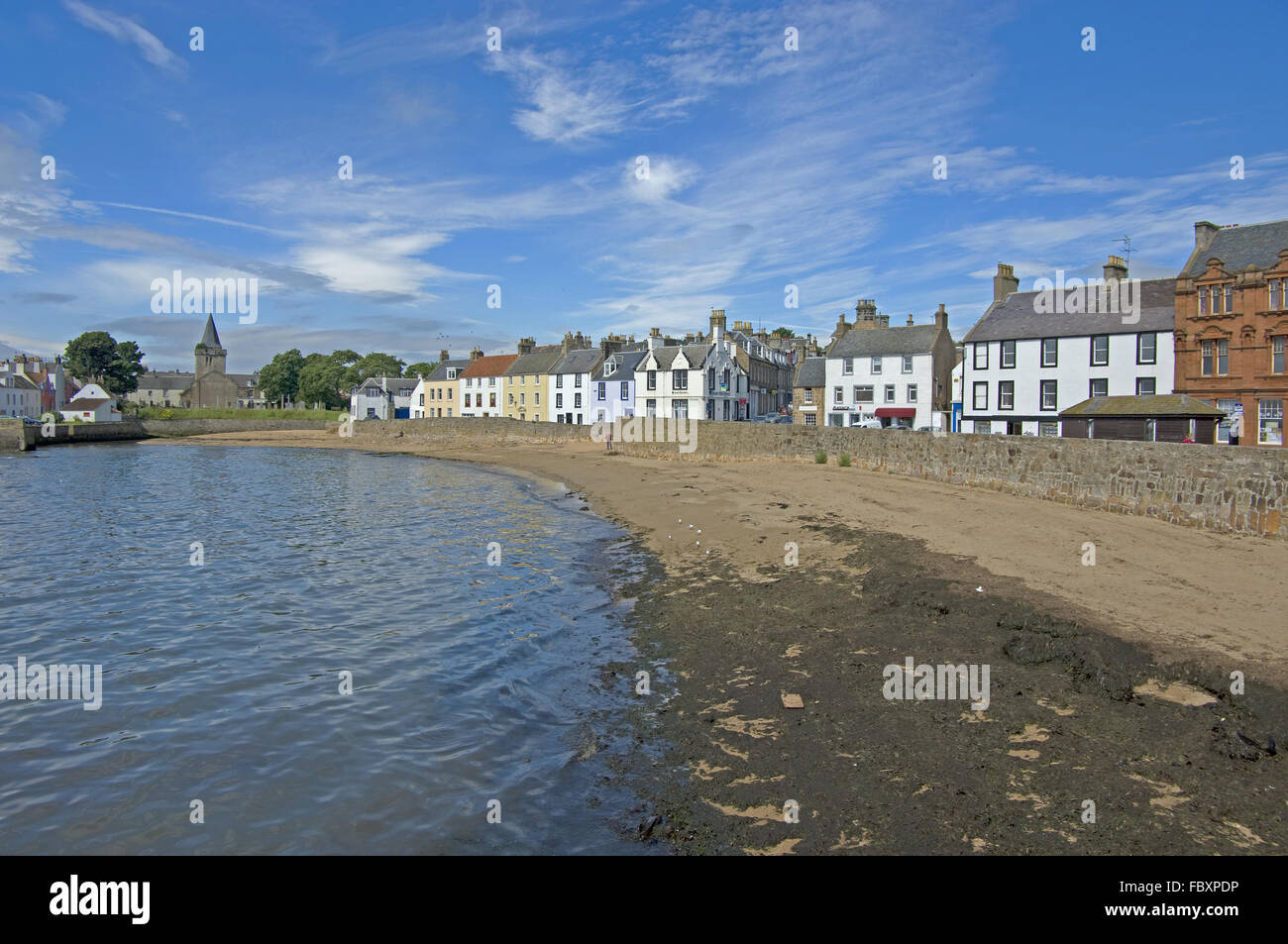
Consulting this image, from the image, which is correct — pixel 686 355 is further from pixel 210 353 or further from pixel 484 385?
pixel 210 353

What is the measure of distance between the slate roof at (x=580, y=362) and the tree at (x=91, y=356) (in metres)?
92.2

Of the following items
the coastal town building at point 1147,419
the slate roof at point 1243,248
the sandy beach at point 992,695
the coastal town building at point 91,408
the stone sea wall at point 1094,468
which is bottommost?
the sandy beach at point 992,695

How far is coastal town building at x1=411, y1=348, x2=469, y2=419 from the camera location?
10026cm

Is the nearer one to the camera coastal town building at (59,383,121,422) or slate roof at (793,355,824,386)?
slate roof at (793,355,824,386)

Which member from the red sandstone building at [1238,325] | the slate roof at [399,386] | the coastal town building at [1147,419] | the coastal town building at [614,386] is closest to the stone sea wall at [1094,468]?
the coastal town building at [1147,419]

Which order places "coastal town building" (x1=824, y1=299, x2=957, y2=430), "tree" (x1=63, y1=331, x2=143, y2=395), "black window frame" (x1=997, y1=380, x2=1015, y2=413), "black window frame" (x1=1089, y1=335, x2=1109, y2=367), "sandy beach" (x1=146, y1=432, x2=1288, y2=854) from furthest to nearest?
1. "tree" (x1=63, y1=331, x2=143, y2=395)
2. "coastal town building" (x1=824, y1=299, x2=957, y2=430)
3. "black window frame" (x1=997, y1=380, x2=1015, y2=413)
4. "black window frame" (x1=1089, y1=335, x2=1109, y2=367)
5. "sandy beach" (x1=146, y1=432, x2=1288, y2=854)

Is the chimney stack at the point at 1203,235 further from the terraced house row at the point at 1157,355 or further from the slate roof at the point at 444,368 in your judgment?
the slate roof at the point at 444,368

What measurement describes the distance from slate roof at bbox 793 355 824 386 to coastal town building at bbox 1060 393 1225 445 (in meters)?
37.7

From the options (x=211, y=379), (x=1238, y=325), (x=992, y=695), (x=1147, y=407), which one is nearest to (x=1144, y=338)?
(x=1238, y=325)

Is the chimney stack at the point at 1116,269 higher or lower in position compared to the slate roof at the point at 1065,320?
higher

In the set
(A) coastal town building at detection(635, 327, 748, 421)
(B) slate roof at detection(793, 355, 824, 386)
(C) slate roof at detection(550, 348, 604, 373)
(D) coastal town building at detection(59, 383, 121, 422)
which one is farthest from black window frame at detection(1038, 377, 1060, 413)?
(D) coastal town building at detection(59, 383, 121, 422)

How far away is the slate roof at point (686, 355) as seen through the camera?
234 feet

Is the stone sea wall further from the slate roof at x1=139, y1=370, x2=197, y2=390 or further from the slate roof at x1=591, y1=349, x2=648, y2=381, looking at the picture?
the slate roof at x1=139, y1=370, x2=197, y2=390
